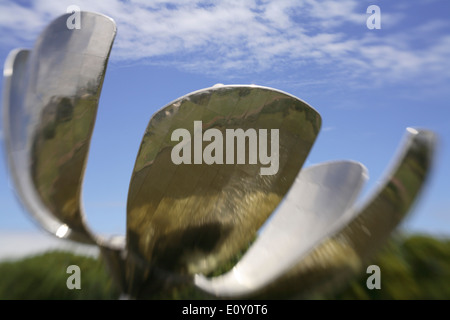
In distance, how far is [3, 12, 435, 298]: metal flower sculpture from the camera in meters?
3.84

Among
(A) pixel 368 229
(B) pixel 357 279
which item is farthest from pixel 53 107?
(B) pixel 357 279

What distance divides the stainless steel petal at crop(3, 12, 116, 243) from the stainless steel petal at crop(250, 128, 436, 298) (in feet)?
6.88

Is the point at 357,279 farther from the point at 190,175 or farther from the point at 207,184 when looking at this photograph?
the point at 190,175

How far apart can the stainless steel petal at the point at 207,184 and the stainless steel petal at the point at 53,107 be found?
2.06 feet

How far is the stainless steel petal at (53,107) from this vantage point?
13.4ft

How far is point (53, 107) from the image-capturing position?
4.12m

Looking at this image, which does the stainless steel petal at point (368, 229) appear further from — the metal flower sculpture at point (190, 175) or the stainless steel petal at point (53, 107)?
the stainless steel petal at point (53, 107)

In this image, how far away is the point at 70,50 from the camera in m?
4.18

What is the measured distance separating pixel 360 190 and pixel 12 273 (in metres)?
5.59

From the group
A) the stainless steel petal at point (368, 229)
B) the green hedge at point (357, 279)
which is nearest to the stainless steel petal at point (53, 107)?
the green hedge at point (357, 279)

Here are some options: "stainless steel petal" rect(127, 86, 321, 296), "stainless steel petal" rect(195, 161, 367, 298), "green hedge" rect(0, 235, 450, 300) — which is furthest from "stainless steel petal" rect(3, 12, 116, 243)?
"stainless steel petal" rect(195, 161, 367, 298)

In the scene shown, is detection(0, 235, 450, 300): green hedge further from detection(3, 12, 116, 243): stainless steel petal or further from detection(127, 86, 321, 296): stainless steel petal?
detection(3, 12, 116, 243): stainless steel petal

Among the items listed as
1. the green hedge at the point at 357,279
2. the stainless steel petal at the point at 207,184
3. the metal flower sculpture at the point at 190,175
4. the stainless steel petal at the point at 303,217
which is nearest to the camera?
the metal flower sculpture at the point at 190,175
